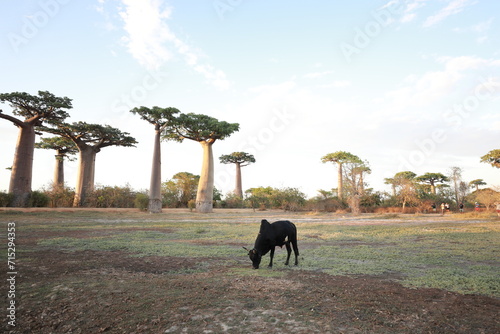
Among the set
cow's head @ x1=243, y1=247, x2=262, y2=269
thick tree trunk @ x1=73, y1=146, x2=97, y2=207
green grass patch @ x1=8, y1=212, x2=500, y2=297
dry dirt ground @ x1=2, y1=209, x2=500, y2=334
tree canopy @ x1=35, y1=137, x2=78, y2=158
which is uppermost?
tree canopy @ x1=35, y1=137, x2=78, y2=158

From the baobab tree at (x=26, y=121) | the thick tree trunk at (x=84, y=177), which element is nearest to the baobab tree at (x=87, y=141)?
the thick tree trunk at (x=84, y=177)

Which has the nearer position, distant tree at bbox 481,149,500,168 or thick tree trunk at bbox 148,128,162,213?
thick tree trunk at bbox 148,128,162,213

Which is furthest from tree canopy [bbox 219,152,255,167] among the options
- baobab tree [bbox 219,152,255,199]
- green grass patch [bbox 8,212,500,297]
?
green grass patch [bbox 8,212,500,297]

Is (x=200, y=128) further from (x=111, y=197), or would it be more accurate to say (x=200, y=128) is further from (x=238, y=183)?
(x=238, y=183)

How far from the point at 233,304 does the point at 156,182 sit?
27.3 metres


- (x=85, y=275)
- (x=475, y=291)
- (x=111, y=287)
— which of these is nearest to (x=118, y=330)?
(x=111, y=287)

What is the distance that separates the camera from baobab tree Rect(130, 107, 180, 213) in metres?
28.8

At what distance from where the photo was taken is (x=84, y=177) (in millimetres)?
31781

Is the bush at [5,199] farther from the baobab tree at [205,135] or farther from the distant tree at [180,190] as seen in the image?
the distant tree at [180,190]

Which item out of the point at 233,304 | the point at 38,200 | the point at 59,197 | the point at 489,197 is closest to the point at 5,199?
the point at 38,200

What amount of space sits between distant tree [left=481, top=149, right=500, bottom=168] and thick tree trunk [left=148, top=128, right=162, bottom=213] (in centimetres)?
4318

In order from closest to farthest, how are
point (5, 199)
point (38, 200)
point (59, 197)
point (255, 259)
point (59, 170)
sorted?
1. point (255, 259)
2. point (5, 199)
3. point (38, 200)
4. point (59, 197)
5. point (59, 170)

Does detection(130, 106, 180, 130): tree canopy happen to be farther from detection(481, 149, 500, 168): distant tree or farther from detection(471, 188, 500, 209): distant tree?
detection(481, 149, 500, 168): distant tree

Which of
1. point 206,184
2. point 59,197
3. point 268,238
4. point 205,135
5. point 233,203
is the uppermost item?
point 205,135
